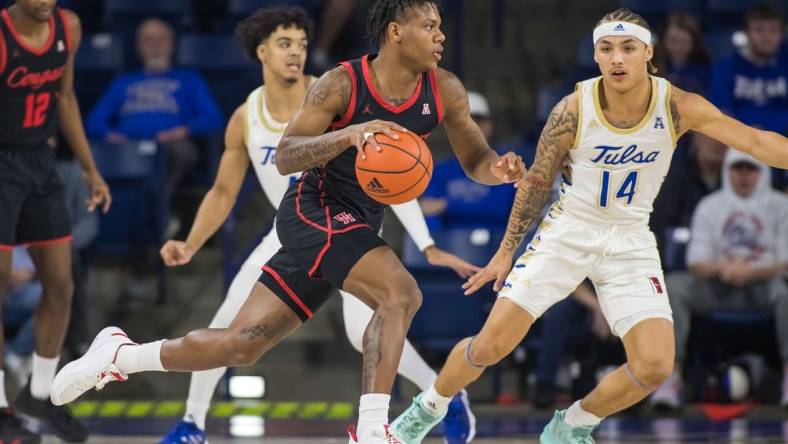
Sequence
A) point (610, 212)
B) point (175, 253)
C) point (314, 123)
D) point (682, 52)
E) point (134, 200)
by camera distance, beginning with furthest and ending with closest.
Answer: point (682, 52) → point (134, 200) → point (175, 253) → point (610, 212) → point (314, 123)

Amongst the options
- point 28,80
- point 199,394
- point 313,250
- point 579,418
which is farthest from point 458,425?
point 28,80

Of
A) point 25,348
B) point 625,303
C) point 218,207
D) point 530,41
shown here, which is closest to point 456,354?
point 625,303

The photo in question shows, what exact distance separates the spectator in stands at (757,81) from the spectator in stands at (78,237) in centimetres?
424

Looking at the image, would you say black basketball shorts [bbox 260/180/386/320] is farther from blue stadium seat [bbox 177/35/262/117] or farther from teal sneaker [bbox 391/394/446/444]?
blue stadium seat [bbox 177/35/262/117]

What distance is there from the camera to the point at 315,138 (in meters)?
5.46

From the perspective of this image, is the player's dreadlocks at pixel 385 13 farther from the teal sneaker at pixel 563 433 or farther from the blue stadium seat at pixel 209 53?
the blue stadium seat at pixel 209 53

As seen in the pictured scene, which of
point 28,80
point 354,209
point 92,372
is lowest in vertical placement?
point 92,372

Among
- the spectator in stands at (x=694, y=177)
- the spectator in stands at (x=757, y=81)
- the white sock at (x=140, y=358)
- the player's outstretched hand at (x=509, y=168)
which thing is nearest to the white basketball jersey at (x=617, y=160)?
the player's outstretched hand at (x=509, y=168)

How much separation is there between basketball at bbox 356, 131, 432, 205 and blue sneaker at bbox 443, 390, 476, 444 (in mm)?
1635

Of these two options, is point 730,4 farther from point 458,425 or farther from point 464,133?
point 464,133

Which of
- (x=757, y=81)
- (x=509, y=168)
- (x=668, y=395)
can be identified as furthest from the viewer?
(x=757, y=81)

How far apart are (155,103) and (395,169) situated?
508 centimetres

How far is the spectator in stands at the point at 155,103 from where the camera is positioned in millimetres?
9945

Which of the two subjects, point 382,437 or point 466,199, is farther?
point 466,199
